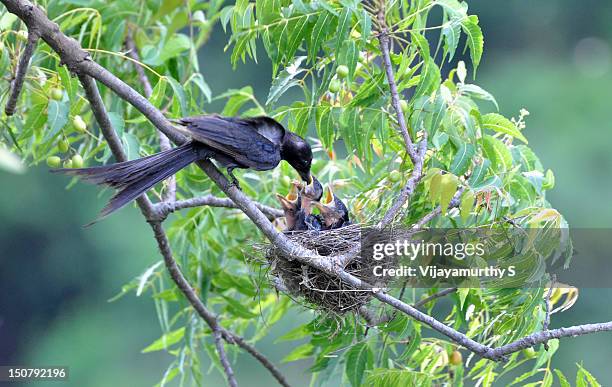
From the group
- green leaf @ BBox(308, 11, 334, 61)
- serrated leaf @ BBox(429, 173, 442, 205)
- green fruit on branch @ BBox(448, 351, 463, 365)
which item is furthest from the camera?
green fruit on branch @ BBox(448, 351, 463, 365)

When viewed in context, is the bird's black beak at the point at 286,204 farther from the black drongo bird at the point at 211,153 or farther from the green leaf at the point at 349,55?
the green leaf at the point at 349,55

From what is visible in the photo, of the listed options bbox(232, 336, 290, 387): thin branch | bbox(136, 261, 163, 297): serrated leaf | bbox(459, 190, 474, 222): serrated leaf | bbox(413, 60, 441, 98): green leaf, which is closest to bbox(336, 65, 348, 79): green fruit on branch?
bbox(413, 60, 441, 98): green leaf

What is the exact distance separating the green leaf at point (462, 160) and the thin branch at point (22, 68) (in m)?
1.65

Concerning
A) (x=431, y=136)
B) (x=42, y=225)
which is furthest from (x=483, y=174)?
(x=42, y=225)

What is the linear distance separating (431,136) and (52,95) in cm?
164

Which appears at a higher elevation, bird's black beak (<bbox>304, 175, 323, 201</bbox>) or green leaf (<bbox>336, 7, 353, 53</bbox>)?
bird's black beak (<bbox>304, 175, 323, 201</bbox>)

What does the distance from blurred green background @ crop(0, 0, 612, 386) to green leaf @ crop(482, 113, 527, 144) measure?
10.3m

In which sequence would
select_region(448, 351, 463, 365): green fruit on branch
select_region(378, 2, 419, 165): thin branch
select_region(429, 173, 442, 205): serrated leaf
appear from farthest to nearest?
select_region(448, 351, 463, 365): green fruit on branch < select_region(378, 2, 419, 165): thin branch < select_region(429, 173, 442, 205): serrated leaf

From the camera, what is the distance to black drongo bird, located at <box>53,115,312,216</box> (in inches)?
136

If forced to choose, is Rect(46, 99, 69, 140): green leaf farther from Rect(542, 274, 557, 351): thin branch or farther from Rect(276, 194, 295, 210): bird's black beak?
Rect(542, 274, 557, 351): thin branch

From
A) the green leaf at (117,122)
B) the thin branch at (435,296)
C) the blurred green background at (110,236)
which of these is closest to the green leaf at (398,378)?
the thin branch at (435,296)

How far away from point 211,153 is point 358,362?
1158 mm

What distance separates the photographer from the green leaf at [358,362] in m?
4.11

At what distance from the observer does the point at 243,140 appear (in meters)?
4.02
